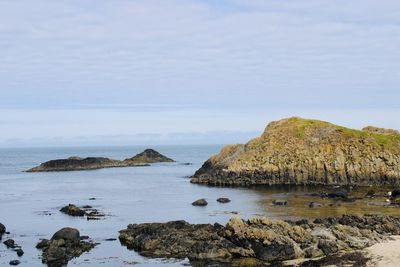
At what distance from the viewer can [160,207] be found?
82.2 metres

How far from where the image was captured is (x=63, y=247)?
50344mm

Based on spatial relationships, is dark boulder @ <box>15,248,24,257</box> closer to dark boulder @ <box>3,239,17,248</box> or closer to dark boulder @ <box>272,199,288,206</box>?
dark boulder @ <box>3,239,17,248</box>

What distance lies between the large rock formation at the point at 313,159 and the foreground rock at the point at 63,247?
67.0 metres

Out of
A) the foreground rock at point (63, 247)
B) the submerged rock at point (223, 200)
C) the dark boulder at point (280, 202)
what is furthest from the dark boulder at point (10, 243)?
the dark boulder at point (280, 202)

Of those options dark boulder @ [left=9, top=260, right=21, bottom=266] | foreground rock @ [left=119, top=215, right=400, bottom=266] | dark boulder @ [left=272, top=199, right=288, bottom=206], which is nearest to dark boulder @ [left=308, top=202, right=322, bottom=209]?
dark boulder @ [left=272, top=199, right=288, bottom=206]

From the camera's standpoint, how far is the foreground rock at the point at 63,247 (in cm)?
4744

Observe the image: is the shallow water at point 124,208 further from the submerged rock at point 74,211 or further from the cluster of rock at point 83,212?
the submerged rock at point 74,211

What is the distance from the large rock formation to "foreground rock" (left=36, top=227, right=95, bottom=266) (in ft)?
220

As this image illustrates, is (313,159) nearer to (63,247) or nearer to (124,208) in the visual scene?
(124,208)

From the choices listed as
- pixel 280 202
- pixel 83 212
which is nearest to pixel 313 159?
pixel 280 202

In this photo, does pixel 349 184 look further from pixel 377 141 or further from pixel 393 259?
pixel 393 259

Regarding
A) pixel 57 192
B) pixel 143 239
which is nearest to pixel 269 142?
pixel 57 192

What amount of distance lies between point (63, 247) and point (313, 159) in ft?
248

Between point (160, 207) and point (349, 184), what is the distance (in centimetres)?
4398
